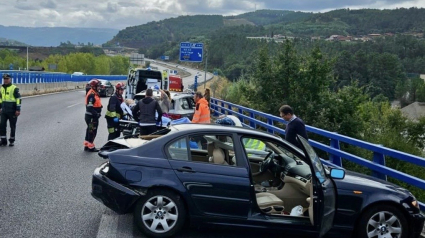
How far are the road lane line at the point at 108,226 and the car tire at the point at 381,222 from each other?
284 cm

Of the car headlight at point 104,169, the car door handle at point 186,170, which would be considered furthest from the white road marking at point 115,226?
the car door handle at point 186,170

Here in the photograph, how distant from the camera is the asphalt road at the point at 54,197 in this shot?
611 centimetres

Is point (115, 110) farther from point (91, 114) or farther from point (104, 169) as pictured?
point (104, 169)

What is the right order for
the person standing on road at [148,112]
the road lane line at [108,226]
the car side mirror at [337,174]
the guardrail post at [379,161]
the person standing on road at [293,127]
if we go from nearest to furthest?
the car side mirror at [337,174]
the road lane line at [108,226]
the guardrail post at [379,161]
the person standing on road at [293,127]
the person standing on road at [148,112]

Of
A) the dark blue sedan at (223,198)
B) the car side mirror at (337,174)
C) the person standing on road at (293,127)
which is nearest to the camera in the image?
the car side mirror at (337,174)

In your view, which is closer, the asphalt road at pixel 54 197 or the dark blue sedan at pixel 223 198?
the dark blue sedan at pixel 223 198

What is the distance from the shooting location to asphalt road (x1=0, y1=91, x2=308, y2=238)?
20.0ft

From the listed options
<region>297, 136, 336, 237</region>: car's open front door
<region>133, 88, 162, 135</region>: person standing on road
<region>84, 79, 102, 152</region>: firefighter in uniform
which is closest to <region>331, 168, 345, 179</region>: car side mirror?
<region>297, 136, 336, 237</region>: car's open front door

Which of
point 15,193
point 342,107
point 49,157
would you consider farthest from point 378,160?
point 342,107

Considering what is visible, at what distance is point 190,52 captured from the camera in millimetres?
36500

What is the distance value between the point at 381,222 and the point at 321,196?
1.00 meters

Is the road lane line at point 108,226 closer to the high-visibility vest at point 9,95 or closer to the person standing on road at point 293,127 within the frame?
the person standing on road at point 293,127

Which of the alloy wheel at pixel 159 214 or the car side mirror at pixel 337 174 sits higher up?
the car side mirror at pixel 337 174

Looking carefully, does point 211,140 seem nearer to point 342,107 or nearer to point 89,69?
point 342,107
